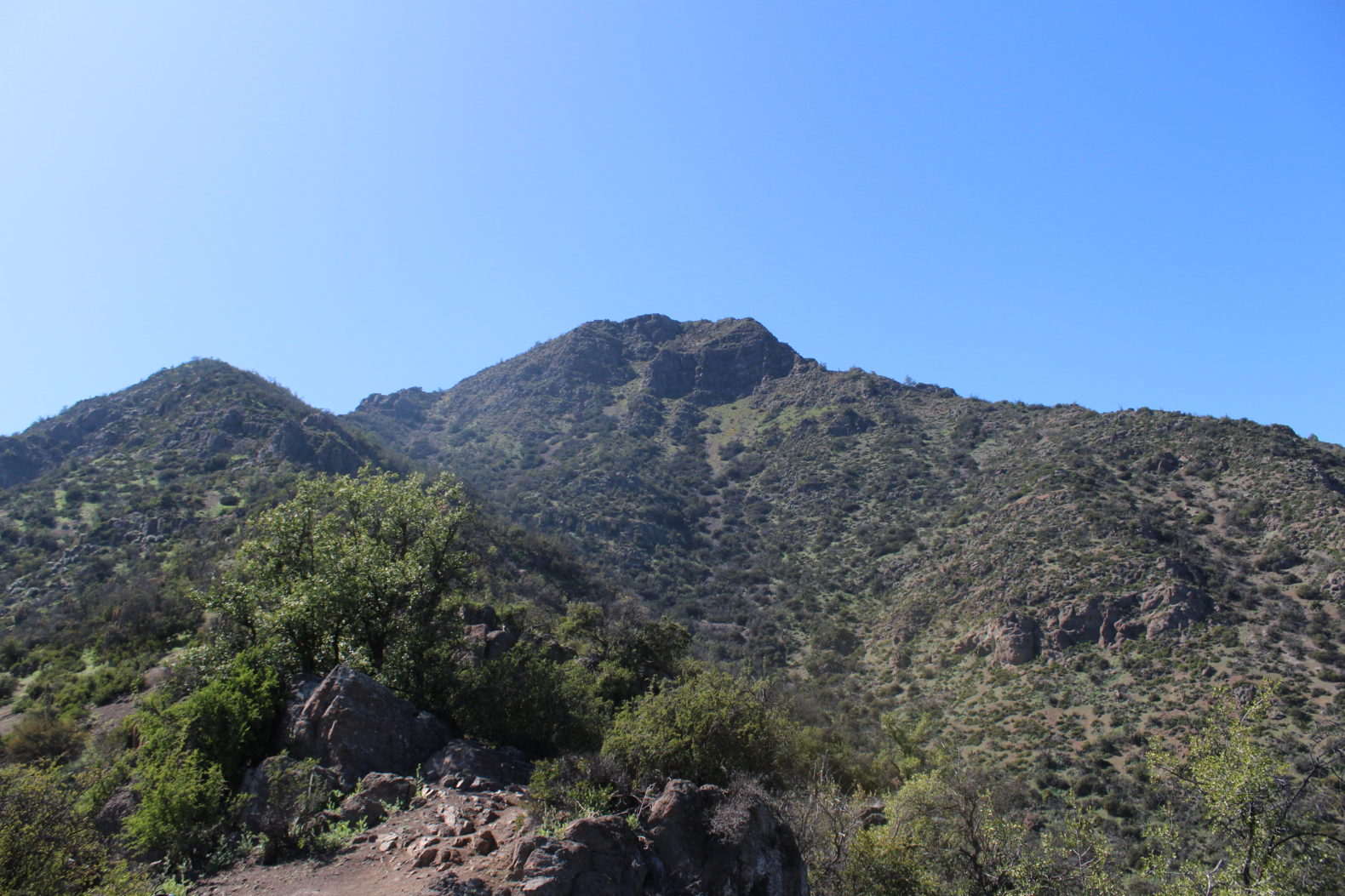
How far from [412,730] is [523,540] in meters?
46.5

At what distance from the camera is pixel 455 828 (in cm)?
1182

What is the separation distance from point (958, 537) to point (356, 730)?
58796 millimetres

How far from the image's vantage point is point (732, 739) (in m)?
15.1

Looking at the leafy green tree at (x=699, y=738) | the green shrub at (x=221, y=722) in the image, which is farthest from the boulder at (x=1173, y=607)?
the green shrub at (x=221, y=722)

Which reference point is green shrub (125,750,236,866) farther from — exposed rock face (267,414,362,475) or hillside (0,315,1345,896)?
exposed rock face (267,414,362,475)

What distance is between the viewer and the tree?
61.6ft

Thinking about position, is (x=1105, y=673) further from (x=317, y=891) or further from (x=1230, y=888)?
(x=317, y=891)

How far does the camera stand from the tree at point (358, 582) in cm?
1877

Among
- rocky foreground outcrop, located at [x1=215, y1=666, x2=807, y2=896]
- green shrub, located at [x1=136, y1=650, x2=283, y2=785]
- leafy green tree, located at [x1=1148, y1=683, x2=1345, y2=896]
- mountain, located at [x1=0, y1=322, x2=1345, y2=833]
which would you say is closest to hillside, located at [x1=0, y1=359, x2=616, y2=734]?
mountain, located at [x1=0, y1=322, x2=1345, y2=833]

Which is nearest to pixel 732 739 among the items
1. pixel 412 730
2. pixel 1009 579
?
pixel 412 730

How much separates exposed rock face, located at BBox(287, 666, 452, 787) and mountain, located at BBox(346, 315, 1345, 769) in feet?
106

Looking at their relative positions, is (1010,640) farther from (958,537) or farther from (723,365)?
(723,365)

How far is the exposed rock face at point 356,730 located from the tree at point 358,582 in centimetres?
222

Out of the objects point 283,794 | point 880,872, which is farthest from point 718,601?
point 283,794
